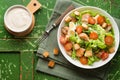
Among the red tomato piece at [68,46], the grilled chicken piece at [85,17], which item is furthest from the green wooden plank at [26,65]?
the grilled chicken piece at [85,17]

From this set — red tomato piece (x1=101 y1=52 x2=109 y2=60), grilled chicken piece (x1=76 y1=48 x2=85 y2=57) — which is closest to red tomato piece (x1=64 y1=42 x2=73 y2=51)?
grilled chicken piece (x1=76 y1=48 x2=85 y2=57)

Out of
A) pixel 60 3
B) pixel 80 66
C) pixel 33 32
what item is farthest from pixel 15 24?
pixel 80 66

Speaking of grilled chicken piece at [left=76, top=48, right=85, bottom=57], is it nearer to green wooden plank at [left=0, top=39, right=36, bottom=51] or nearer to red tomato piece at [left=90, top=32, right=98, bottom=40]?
red tomato piece at [left=90, top=32, right=98, bottom=40]

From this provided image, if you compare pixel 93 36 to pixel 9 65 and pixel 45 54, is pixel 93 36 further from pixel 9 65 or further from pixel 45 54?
pixel 9 65

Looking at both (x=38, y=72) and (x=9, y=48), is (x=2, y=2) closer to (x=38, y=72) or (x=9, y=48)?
(x=9, y=48)

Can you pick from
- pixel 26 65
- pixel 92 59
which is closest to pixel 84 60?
pixel 92 59

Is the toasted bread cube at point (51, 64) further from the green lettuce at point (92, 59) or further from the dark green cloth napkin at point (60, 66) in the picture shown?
the green lettuce at point (92, 59)
